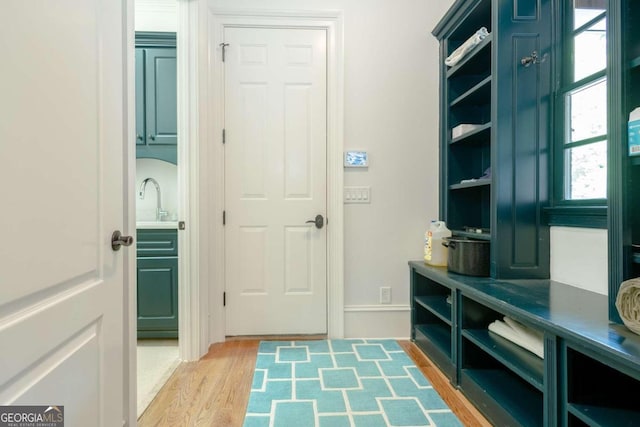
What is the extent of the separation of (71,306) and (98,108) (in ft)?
1.96

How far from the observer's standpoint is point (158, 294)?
2514mm

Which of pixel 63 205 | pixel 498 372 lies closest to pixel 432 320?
pixel 498 372

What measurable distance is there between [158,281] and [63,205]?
70.2 inches

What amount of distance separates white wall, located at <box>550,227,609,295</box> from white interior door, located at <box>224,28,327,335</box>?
58.2 inches

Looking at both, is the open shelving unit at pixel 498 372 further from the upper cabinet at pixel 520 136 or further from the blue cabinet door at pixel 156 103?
the blue cabinet door at pixel 156 103

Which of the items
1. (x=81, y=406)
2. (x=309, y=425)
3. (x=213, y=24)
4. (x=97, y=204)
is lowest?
(x=309, y=425)

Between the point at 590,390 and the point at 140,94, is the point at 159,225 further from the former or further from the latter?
the point at 590,390

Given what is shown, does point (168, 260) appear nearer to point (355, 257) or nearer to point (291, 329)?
point (291, 329)

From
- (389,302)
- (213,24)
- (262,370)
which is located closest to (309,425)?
(262,370)

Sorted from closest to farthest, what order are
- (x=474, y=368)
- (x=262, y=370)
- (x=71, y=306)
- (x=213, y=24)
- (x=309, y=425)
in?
1. (x=71, y=306)
2. (x=309, y=425)
3. (x=474, y=368)
4. (x=262, y=370)
5. (x=213, y=24)

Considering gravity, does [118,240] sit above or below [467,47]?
below

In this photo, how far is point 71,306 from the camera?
0.94 meters

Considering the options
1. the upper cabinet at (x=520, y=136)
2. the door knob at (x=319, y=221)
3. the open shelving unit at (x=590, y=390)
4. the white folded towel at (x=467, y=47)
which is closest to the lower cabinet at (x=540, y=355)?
the open shelving unit at (x=590, y=390)

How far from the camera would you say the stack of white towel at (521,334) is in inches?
56.1
